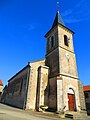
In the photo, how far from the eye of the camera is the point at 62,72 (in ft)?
53.9

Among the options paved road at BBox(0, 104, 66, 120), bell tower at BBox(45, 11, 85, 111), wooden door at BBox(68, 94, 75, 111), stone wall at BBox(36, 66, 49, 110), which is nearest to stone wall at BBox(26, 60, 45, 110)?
stone wall at BBox(36, 66, 49, 110)

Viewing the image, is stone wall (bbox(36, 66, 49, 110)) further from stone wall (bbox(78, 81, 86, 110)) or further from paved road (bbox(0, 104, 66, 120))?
stone wall (bbox(78, 81, 86, 110))

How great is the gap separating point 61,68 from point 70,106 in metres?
5.35

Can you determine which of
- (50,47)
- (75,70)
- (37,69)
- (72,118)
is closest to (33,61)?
(37,69)

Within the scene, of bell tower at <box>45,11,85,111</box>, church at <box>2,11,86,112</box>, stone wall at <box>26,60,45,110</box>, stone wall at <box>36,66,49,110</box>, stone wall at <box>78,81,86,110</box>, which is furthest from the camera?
stone wall at <box>78,81,86,110</box>

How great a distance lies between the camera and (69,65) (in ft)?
59.7

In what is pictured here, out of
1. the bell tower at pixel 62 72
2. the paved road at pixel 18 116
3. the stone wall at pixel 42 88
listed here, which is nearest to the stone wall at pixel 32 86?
the stone wall at pixel 42 88

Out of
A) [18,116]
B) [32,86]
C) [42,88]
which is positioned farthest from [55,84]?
[18,116]

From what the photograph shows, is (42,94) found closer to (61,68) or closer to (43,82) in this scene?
(43,82)

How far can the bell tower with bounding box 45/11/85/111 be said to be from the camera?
14878mm

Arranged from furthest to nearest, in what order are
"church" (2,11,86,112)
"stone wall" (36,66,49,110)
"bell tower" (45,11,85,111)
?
"stone wall" (36,66,49,110), "church" (2,11,86,112), "bell tower" (45,11,85,111)

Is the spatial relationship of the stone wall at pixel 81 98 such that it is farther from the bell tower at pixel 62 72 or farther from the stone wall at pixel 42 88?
the stone wall at pixel 42 88

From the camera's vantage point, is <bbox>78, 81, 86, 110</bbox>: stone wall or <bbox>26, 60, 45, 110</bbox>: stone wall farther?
<bbox>78, 81, 86, 110</bbox>: stone wall

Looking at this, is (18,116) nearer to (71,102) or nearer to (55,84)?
(55,84)
